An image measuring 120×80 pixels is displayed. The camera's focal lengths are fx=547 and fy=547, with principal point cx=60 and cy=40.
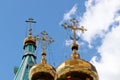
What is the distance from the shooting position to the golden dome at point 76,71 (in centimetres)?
1362

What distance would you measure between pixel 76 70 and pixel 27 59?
5.49m

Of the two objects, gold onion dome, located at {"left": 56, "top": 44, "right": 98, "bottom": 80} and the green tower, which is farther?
the green tower

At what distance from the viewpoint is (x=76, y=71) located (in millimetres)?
13609

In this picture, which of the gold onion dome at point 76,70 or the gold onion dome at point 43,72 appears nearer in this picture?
the gold onion dome at point 76,70

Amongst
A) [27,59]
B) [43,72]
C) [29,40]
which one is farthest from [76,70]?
[29,40]

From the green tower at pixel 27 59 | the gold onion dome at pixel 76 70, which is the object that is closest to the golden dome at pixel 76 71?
the gold onion dome at pixel 76 70

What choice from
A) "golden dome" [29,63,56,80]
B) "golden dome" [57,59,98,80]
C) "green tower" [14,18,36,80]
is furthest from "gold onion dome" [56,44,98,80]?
"green tower" [14,18,36,80]

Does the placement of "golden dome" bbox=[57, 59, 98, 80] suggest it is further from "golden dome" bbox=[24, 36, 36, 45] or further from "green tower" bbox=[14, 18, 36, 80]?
"golden dome" bbox=[24, 36, 36, 45]

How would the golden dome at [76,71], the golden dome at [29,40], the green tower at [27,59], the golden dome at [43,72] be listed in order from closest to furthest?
the golden dome at [76,71] < the golden dome at [43,72] < the green tower at [27,59] < the golden dome at [29,40]

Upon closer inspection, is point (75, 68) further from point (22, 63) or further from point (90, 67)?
point (22, 63)

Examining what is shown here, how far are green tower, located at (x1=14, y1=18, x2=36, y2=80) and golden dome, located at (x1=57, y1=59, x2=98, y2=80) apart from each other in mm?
3721

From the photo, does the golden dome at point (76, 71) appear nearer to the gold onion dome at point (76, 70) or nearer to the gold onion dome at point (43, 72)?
the gold onion dome at point (76, 70)

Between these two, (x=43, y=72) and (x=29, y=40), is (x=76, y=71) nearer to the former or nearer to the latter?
(x=43, y=72)

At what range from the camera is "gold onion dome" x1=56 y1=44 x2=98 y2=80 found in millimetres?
13617
